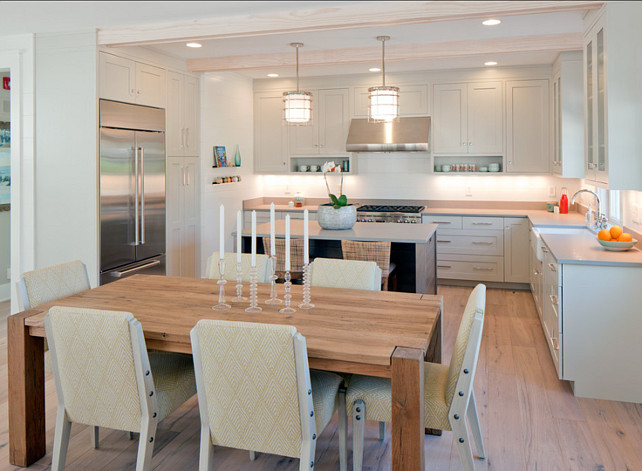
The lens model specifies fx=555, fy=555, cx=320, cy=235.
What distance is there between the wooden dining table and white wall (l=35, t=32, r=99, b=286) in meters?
1.65

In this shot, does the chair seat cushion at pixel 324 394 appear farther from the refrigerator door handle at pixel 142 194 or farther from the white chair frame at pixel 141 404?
the refrigerator door handle at pixel 142 194

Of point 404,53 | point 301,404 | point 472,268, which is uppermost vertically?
point 404,53

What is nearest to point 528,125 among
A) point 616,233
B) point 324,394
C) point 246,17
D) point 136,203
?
point 616,233

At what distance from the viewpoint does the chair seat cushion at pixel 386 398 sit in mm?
2242

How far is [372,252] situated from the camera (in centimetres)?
412

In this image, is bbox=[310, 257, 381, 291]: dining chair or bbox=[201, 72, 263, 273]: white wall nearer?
bbox=[310, 257, 381, 291]: dining chair

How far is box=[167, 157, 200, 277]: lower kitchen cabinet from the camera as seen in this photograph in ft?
18.1

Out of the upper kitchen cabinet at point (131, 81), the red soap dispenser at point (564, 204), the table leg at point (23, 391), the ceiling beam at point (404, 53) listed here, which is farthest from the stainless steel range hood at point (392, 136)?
the table leg at point (23, 391)

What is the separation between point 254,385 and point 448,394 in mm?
806

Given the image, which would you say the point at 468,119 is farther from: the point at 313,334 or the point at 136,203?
the point at 313,334

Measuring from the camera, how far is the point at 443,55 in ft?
16.6

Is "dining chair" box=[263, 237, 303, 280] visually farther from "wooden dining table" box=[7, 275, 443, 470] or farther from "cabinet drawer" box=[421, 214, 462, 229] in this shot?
"cabinet drawer" box=[421, 214, 462, 229]

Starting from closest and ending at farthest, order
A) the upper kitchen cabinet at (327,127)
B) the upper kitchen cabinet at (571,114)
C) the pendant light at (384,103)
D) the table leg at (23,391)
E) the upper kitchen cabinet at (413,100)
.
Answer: the table leg at (23,391) < the pendant light at (384,103) < the upper kitchen cabinet at (571,114) < the upper kitchen cabinet at (413,100) < the upper kitchen cabinet at (327,127)

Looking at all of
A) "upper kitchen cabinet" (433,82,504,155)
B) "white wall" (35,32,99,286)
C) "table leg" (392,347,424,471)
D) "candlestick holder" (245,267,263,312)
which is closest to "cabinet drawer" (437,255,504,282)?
"upper kitchen cabinet" (433,82,504,155)
